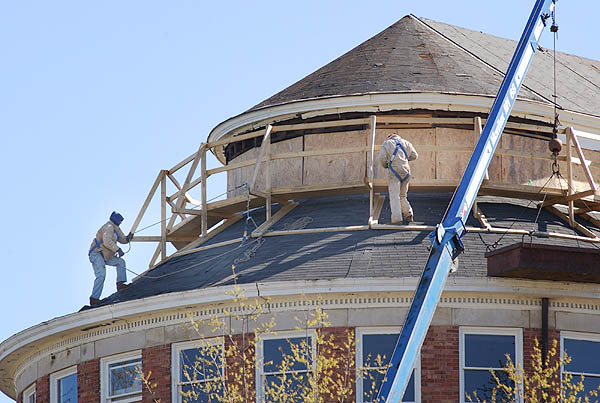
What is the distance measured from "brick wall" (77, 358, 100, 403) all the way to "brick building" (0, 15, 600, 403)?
0.15ft

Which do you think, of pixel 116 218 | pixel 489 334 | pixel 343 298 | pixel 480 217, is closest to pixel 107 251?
pixel 116 218

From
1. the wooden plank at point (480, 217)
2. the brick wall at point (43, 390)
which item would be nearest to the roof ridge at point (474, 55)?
the wooden plank at point (480, 217)

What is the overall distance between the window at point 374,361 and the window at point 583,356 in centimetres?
323

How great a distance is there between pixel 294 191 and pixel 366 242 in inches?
135

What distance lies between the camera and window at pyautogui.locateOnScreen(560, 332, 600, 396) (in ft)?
125

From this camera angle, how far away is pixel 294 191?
42219mm

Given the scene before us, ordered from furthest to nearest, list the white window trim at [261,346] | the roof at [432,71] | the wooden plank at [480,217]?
the roof at [432,71] → the wooden plank at [480,217] → the white window trim at [261,346]

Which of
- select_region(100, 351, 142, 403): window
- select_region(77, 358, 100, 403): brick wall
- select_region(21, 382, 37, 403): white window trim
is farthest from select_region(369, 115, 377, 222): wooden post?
select_region(21, 382, 37, 403): white window trim

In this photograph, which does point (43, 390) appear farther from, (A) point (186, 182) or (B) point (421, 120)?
(B) point (421, 120)

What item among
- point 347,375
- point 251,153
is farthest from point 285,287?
point 251,153

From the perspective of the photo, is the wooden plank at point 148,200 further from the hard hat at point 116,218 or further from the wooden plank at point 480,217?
the wooden plank at point 480,217

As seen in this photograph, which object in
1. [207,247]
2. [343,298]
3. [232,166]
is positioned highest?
[232,166]

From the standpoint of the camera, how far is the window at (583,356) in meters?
38.2

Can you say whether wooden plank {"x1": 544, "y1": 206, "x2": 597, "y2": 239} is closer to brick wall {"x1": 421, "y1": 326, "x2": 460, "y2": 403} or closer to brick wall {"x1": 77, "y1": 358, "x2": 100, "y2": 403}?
brick wall {"x1": 421, "y1": 326, "x2": 460, "y2": 403}
